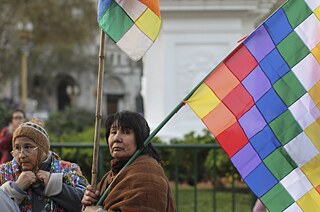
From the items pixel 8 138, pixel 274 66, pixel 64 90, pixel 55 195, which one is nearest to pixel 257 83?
pixel 274 66

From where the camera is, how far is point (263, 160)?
15.0ft

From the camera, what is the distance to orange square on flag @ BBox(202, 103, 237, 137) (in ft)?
15.2

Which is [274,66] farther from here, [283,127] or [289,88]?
[283,127]

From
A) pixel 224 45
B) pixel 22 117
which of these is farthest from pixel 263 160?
pixel 224 45

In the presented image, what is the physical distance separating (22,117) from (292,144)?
5.69m

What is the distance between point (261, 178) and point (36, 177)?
1261 mm

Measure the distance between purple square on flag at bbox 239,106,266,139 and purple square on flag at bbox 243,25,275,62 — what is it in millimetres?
295

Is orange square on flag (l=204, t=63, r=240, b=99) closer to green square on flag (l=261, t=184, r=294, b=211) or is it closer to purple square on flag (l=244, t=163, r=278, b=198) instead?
purple square on flag (l=244, t=163, r=278, b=198)

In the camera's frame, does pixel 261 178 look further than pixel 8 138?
No

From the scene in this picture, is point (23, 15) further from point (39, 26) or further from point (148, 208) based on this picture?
point (148, 208)

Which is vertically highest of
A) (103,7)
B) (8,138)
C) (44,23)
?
(44,23)

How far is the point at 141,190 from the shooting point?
4320 mm

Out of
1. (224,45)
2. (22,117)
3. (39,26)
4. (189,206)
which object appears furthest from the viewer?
(39,26)

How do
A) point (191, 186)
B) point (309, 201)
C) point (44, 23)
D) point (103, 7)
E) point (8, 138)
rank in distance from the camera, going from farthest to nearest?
1. point (44, 23)
2. point (191, 186)
3. point (8, 138)
4. point (103, 7)
5. point (309, 201)
